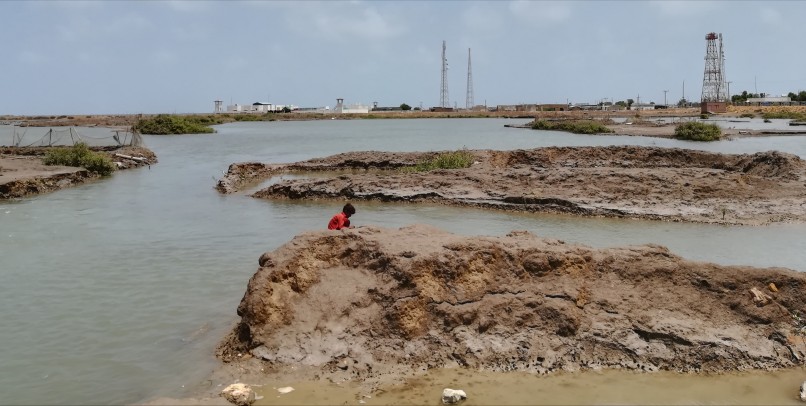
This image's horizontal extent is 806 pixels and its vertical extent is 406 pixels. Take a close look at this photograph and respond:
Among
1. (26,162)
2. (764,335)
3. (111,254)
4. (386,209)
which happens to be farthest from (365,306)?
(26,162)

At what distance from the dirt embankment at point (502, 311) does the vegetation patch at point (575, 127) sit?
4566 centimetres

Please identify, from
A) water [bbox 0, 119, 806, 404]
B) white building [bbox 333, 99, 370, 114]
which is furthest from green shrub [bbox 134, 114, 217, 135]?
white building [bbox 333, 99, 370, 114]

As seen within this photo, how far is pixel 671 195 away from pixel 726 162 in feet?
22.7

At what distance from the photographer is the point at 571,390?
605cm

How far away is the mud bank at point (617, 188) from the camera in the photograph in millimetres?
15578

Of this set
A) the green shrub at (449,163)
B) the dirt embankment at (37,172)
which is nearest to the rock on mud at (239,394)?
the green shrub at (449,163)

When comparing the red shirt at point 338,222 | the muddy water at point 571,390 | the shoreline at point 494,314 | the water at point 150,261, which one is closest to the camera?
the muddy water at point 571,390

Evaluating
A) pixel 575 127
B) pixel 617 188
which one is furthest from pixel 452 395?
pixel 575 127

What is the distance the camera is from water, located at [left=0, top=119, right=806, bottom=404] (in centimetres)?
680

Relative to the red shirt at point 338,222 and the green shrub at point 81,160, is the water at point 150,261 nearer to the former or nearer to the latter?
the red shirt at point 338,222

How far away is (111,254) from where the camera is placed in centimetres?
Result: 1200

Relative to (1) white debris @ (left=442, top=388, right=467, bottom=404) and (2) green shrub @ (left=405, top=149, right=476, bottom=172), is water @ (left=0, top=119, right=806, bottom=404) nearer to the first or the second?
(1) white debris @ (left=442, top=388, right=467, bottom=404)

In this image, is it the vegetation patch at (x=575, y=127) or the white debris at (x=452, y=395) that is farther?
the vegetation patch at (x=575, y=127)

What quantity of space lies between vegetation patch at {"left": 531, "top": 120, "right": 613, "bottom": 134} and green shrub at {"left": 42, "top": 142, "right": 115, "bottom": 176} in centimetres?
3887
